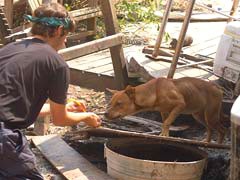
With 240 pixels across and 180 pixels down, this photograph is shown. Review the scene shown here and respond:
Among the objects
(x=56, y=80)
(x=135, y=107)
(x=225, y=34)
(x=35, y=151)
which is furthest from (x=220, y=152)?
(x=56, y=80)

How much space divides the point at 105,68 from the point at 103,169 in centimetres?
257

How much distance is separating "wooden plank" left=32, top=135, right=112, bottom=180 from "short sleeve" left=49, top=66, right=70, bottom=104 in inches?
60.2

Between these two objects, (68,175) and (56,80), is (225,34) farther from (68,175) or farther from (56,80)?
(56,80)

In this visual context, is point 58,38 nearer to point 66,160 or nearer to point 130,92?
point 130,92

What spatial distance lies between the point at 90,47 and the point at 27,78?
3.16 m

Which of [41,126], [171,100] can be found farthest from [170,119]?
[41,126]

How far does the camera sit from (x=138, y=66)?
7238 mm

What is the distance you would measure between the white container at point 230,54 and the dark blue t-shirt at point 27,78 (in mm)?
2822

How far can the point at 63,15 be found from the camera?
159 inches

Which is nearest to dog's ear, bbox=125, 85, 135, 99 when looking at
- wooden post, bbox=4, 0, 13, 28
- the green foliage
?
wooden post, bbox=4, 0, 13, 28

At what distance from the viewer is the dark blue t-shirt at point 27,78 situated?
12.6 feet

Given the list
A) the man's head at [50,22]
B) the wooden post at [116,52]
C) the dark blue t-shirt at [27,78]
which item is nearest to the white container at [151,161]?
the dark blue t-shirt at [27,78]

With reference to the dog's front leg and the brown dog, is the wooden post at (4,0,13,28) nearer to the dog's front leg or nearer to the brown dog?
the brown dog

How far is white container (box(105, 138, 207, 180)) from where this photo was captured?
493 centimetres
